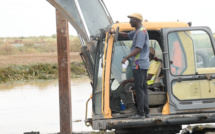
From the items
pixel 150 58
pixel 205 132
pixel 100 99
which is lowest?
pixel 205 132

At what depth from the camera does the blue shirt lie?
27.8 ft

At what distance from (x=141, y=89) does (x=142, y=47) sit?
27.0 inches

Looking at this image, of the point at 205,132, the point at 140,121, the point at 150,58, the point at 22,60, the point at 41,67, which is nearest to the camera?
the point at 140,121

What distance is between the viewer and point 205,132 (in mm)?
10469

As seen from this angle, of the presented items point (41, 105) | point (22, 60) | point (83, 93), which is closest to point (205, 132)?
point (41, 105)

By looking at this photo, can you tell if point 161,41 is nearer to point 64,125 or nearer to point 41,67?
point 64,125

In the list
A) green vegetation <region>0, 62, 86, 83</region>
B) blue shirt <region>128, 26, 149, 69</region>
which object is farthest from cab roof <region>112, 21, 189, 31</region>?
green vegetation <region>0, 62, 86, 83</region>

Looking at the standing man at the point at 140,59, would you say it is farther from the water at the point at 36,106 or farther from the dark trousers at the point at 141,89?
the water at the point at 36,106

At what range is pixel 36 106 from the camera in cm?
2170

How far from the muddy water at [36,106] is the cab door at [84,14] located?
5765 millimetres

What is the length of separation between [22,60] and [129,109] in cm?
2948

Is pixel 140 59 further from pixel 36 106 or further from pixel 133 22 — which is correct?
pixel 36 106

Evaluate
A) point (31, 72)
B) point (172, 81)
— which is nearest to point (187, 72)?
point (172, 81)

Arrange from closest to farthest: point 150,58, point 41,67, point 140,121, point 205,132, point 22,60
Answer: point 140,121 → point 150,58 → point 205,132 → point 41,67 → point 22,60
